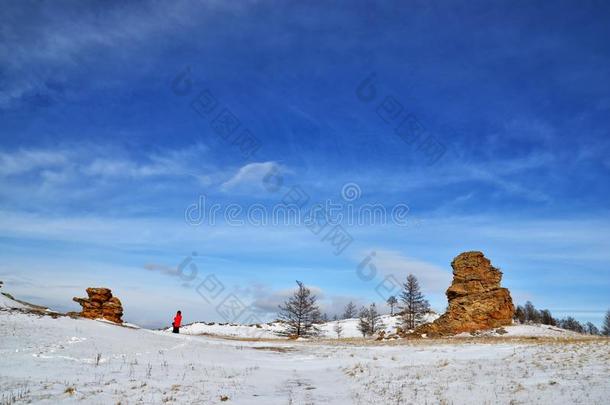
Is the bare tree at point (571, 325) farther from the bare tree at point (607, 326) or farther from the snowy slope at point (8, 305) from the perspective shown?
the snowy slope at point (8, 305)

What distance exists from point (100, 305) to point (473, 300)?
104ft

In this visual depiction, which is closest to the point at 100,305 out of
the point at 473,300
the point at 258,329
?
the point at 473,300

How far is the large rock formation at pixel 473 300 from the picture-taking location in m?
35.2

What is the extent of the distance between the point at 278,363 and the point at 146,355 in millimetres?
5706

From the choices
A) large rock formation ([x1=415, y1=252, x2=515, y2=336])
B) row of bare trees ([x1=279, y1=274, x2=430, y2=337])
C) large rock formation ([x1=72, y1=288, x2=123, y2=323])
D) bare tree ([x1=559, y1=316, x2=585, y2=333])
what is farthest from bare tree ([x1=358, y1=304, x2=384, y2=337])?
bare tree ([x1=559, y1=316, x2=585, y2=333])

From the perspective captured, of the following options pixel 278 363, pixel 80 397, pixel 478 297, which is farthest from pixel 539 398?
pixel 478 297

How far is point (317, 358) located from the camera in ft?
66.5

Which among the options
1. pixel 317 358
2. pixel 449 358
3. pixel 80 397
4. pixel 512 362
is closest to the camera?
pixel 80 397

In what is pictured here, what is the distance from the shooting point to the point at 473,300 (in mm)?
36469

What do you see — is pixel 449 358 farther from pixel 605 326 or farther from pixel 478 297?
pixel 605 326

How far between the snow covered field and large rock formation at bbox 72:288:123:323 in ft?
37.8

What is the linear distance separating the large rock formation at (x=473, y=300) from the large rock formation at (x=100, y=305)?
2608 cm

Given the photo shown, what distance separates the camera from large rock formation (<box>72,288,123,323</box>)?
1208 inches

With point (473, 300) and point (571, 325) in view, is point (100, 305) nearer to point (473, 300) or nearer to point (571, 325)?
point (473, 300)
